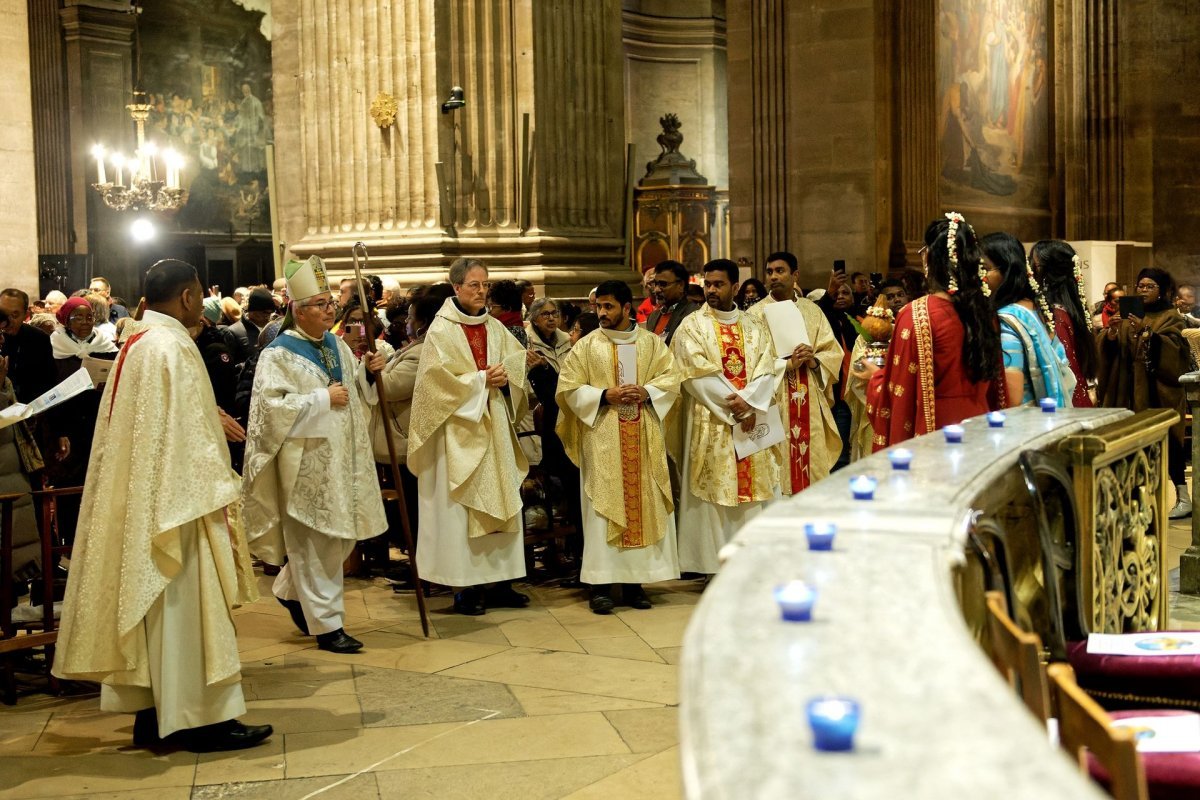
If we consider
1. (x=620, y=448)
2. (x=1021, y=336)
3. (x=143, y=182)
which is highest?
(x=143, y=182)

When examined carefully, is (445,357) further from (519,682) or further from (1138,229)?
(1138,229)

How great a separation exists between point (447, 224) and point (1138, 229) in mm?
13317

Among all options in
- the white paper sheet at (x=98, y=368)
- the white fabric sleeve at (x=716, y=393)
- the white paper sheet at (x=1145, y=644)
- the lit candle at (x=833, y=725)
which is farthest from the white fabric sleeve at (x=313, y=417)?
the lit candle at (x=833, y=725)

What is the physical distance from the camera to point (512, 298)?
7.80 metres

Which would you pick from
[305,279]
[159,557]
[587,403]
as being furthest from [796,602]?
[587,403]

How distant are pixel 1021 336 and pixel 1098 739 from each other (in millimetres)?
3466

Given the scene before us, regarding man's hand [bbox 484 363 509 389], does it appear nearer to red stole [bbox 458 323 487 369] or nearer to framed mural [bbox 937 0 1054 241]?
red stole [bbox 458 323 487 369]

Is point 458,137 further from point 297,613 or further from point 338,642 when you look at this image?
point 338,642

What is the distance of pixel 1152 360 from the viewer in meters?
9.52

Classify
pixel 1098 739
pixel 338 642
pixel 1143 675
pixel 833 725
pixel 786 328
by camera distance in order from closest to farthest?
pixel 833 725, pixel 1098 739, pixel 1143 675, pixel 338 642, pixel 786 328

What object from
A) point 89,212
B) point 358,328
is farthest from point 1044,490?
point 89,212

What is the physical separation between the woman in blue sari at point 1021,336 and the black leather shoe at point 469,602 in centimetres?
292

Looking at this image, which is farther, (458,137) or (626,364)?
(458,137)

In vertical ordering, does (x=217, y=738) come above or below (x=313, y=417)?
below
